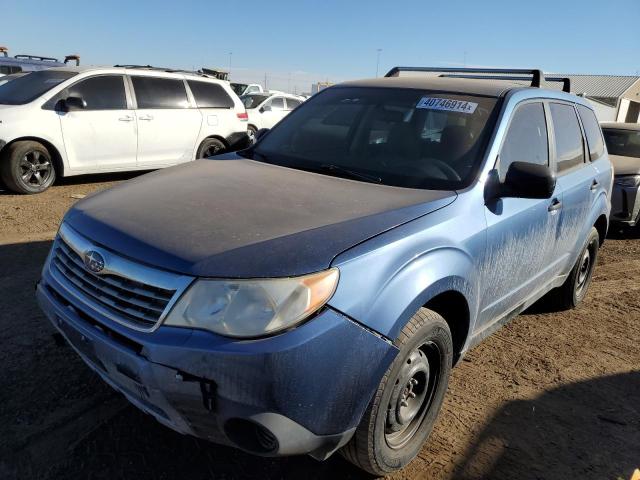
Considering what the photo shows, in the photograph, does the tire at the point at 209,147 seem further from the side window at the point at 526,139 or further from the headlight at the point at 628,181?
the side window at the point at 526,139

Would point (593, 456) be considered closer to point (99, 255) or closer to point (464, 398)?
point (464, 398)

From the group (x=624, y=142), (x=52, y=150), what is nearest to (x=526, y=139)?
(x=52, y=150)

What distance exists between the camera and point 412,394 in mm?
2414

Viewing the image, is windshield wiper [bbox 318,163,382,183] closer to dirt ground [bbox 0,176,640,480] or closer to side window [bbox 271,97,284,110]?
dirt ground [bbox 0,176,640,480]

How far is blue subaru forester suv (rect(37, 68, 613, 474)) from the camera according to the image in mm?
1787

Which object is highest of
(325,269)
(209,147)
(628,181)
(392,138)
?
(392,138)

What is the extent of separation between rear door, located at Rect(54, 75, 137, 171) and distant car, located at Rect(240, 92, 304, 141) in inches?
232

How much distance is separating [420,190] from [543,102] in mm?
1452

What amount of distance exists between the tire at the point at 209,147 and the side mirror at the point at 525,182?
6.61 metres

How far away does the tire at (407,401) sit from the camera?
205 centimetres

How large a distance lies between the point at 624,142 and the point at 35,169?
8.93 meters

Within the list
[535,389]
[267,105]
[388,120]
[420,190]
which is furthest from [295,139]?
[267,105]

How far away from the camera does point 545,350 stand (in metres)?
3.80

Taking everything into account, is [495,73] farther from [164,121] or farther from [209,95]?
[209,95]
